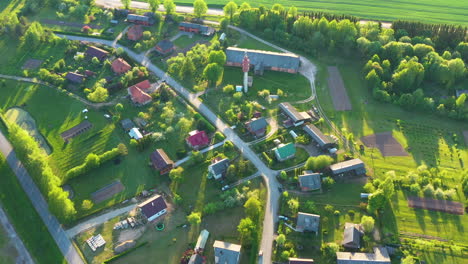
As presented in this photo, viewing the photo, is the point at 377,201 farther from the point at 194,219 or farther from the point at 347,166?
the point at 194,219

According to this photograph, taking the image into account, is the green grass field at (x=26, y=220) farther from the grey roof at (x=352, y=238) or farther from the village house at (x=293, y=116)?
the village house at (x=293, y=116)

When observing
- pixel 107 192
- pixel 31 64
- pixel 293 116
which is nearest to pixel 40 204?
pixel 107 192

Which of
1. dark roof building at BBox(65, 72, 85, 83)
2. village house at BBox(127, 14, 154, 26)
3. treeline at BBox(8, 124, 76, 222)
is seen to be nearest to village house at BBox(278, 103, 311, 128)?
treeline at BBox(8, 124, 76, 222)

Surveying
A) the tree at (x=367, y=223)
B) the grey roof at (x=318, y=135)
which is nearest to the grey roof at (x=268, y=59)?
the grey roof at (x=318, y=135)

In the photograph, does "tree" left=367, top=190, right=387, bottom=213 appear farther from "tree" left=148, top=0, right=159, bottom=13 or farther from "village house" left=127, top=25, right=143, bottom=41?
"tree" left=148, top=0, right=159, bottom=13

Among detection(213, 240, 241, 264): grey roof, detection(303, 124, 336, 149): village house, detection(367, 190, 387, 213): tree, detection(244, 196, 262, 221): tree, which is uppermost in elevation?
detection(303, 124, 336, 149): village house

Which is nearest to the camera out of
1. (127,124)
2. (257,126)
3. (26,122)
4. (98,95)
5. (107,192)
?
(107,192)

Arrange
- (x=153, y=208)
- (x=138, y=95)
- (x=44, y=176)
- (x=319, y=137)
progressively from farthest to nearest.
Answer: (x=138, y=95) < (x=319, y=137) < (x=44, y=176) < (x=153, y=208)
